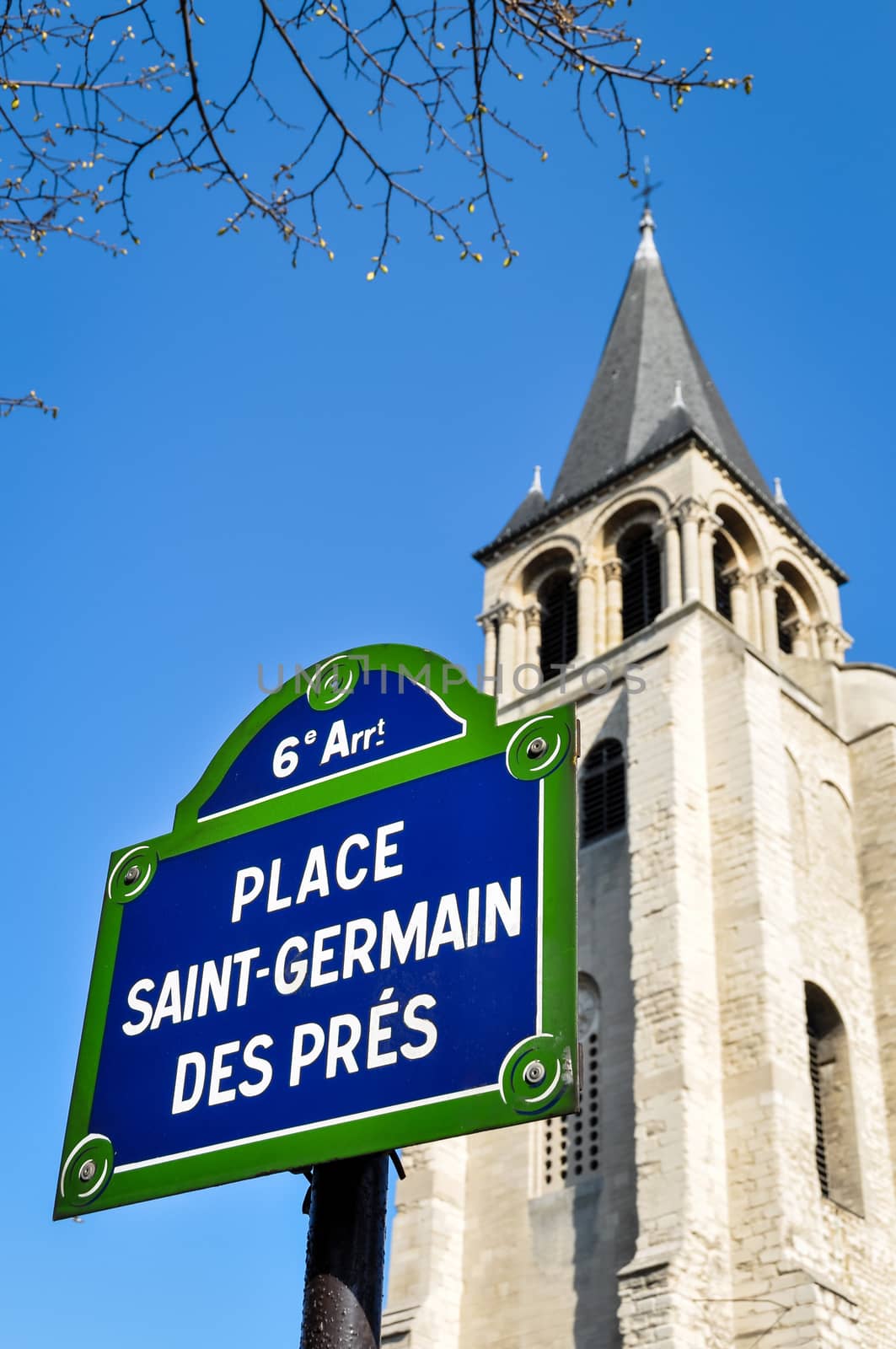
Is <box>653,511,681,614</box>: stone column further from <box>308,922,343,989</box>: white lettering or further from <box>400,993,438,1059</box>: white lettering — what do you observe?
<box>400,993,438,1059</box>: white lettering

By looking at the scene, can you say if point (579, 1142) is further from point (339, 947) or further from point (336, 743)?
point (339, 947)

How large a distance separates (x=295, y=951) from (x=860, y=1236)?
1717 centimetres

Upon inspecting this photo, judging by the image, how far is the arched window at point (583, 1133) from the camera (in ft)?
61.6

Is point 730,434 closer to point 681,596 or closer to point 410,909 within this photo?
point 681,596

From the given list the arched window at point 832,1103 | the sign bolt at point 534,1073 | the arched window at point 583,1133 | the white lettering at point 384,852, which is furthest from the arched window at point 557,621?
the sign bolt at point 534,1073

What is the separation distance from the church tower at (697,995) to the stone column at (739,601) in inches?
1.6

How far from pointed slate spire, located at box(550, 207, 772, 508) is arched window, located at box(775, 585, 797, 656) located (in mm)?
1996

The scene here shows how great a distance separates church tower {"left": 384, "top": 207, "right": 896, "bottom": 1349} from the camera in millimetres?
16750

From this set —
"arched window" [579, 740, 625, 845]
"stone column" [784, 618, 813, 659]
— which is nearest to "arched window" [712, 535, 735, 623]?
"stone column" [784, 618, 813, 659]

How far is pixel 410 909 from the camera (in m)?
2.77

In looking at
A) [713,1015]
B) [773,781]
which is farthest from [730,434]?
[713,1015]

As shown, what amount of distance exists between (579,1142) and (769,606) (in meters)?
10.7

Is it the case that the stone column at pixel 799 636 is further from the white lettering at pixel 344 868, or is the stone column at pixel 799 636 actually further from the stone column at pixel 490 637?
the white lettering at pixel 344 868

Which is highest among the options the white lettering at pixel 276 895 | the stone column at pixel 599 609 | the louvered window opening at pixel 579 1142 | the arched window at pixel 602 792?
the stone column at pixel 599 609
